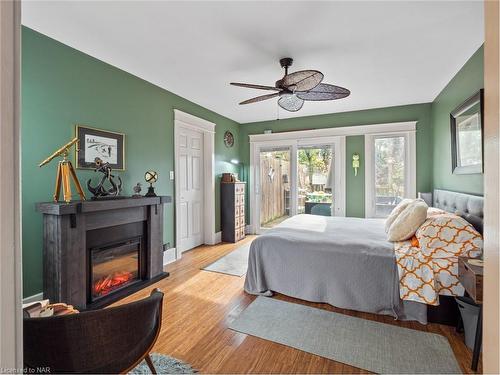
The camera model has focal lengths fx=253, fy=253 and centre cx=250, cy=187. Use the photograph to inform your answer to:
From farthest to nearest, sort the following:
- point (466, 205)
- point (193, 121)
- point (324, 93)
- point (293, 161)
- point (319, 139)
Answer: point (293, 161) → point (319, 139) → point (193, 121) → point (324, 93) → point (466, 205)

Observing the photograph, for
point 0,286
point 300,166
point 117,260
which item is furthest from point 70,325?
point 300,166

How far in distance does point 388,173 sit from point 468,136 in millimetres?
1924

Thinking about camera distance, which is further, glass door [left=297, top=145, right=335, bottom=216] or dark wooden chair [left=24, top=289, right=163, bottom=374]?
glass door [left=297, top=145, right=335, bottom=216]

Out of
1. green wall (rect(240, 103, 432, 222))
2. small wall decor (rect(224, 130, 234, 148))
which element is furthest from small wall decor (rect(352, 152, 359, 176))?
small wall decor (rect(224, 130, 234, 148))

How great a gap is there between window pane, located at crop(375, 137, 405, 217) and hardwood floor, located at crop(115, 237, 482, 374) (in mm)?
2787

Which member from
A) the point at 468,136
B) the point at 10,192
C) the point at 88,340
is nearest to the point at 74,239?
the point at 88,340

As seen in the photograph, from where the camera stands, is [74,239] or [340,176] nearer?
[74,239]

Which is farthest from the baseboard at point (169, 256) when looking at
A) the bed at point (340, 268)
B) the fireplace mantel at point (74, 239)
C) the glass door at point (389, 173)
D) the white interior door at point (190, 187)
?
the glass door at point (389, 173)

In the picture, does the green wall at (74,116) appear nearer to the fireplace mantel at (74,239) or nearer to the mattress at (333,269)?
the fireplace mantel at (74,239)

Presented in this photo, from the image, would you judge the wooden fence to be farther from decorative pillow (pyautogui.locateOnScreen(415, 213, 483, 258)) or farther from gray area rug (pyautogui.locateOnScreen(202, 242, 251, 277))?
decorative pillow (pyautogui.locateOnScreen(415, 213, 483, 258))

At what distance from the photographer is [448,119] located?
3.31 metres

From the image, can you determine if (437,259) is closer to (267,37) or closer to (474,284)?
(474,284)

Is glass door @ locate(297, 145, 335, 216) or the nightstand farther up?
glass door @ locate(297, 145, 335, 216)

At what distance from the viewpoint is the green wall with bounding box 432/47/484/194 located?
8.17 feet
